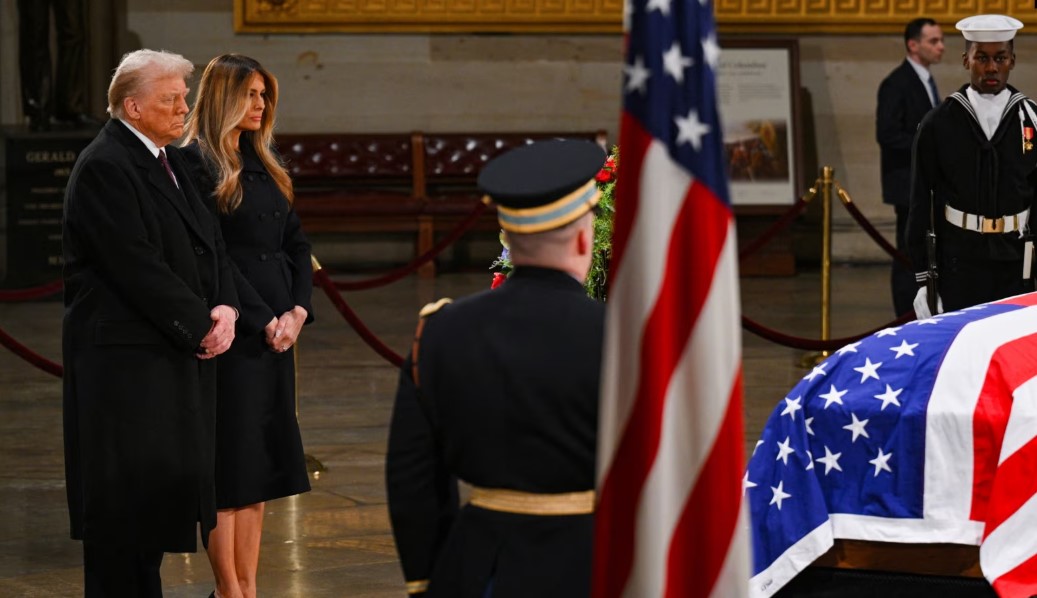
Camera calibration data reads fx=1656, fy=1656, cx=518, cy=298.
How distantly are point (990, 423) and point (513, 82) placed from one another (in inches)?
395

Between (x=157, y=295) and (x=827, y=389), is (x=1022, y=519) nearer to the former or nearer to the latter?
(x=827, y=389)

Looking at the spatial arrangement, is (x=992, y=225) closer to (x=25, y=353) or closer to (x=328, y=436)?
(x=328, y=436)

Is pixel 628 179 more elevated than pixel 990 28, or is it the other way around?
pixel 990 28

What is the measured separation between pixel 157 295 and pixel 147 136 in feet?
1.49

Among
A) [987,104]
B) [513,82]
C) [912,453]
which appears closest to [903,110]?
[987,104]

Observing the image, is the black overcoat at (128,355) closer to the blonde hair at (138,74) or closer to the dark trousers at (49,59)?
the blonde hair at (138,74)

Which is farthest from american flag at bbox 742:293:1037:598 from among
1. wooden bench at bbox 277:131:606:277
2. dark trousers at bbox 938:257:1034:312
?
wooden bench at bbox 277:131:606:277

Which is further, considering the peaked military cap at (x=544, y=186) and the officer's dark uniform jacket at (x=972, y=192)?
the officer's dark uniform jacket at (x=972, y=192)

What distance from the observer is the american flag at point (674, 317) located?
2461mm

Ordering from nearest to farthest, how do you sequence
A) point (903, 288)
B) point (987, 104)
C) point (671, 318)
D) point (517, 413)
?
point (671, 318)
point (517, 413)
point (987, 104)
point (903, 288)

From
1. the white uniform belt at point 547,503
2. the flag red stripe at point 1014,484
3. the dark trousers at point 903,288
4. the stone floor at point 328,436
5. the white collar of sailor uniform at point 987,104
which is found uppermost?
the white collar of sailor uniform at point 987,104

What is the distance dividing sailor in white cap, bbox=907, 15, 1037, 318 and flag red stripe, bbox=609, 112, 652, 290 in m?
4.72

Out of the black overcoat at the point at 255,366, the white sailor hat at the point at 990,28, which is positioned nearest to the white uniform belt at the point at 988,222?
the white sailor hat at the point at 990,28

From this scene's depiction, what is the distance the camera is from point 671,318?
2465 mm
